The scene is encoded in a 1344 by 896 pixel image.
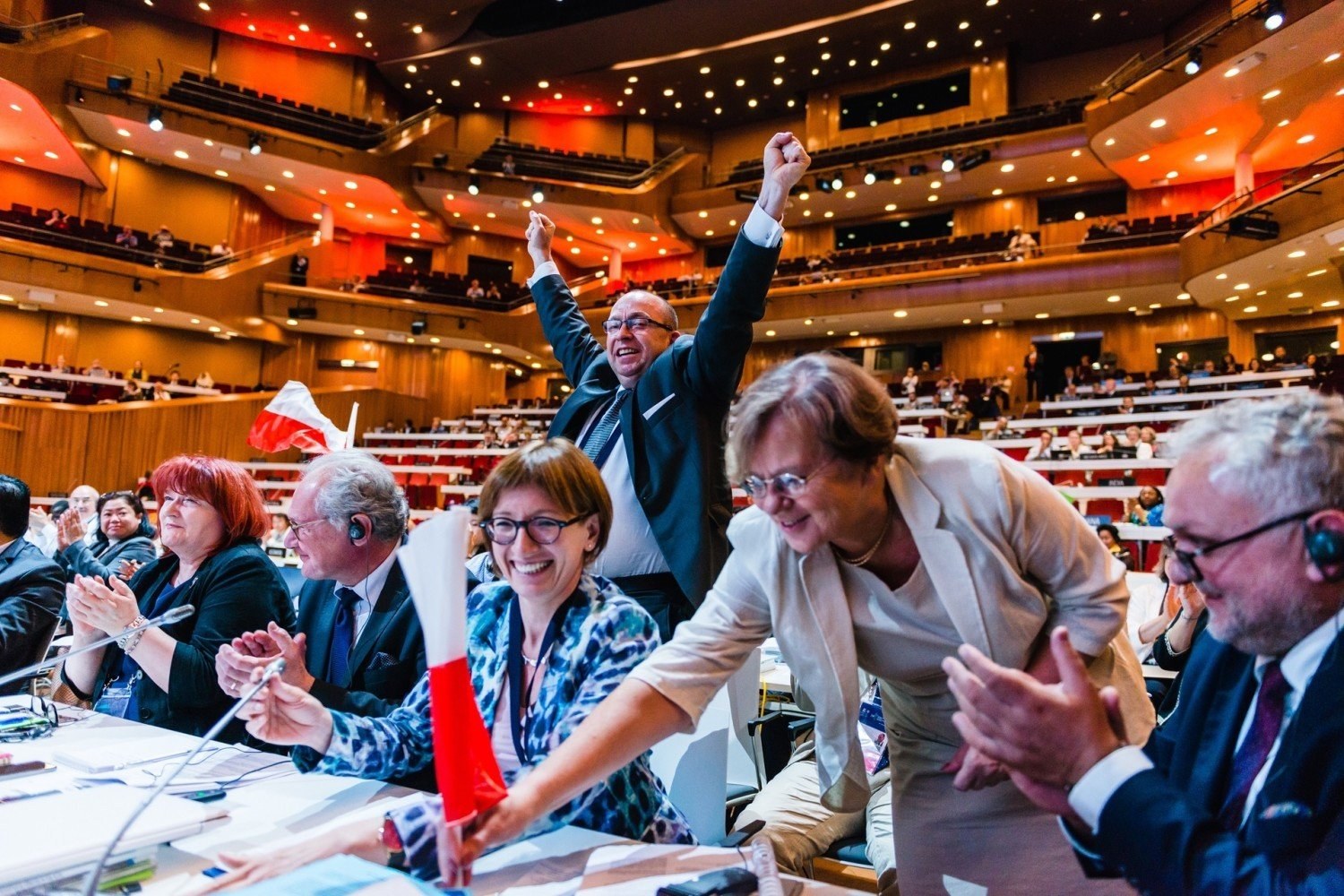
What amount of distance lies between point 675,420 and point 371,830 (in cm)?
125

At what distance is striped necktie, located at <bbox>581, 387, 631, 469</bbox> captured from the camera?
229 cm

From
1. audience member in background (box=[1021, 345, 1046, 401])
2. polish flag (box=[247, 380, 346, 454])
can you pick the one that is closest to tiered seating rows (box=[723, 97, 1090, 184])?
audience member in background (box=[1021, 345, 1046, 401])

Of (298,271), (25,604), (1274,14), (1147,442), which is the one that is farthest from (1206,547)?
(298,271)

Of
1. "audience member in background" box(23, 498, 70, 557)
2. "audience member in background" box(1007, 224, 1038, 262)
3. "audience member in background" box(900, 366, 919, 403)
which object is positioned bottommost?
"audience member in background" box(23, 498, 70, 557)

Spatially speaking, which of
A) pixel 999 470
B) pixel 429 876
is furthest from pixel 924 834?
pixel 429 876

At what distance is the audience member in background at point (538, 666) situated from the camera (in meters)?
1.28

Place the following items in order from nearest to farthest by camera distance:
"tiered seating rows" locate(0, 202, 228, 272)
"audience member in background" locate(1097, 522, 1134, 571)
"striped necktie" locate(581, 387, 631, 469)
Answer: "striped necktie" locate(581, 387, 631, 469)
"audience member in background" locate(1097, 522, 1134, 571)
"tiered seating rows" locate(0, 202, 228, 272)

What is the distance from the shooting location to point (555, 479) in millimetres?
1412

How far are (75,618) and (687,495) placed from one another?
131 centimetres

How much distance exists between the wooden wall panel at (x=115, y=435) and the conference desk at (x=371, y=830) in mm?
12834

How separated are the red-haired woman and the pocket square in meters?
1.80

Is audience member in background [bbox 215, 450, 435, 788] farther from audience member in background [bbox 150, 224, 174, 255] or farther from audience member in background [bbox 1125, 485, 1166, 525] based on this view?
audience member in background [bbox 150, 224, 174, 255]

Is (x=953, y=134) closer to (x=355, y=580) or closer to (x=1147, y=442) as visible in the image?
(x=1147, y=442)

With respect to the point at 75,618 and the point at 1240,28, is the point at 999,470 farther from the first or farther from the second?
the point at 1240,28
